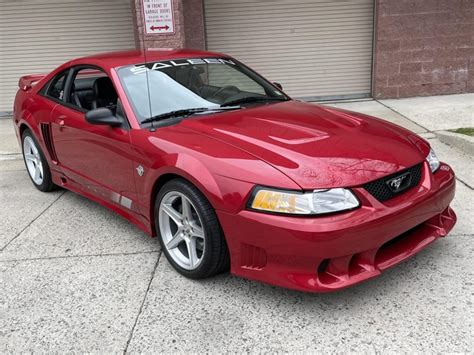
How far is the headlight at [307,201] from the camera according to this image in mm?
2576

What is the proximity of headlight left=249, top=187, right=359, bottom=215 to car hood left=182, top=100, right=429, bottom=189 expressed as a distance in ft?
0.16

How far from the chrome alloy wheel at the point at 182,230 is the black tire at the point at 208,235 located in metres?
0.04

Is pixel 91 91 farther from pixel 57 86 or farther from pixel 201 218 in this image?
pixel 201 218

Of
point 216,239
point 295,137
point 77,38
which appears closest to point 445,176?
point 295,137

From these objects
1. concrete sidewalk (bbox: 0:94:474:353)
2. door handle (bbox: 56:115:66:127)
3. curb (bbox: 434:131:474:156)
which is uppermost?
door handle (bbox: 56:115:66:127)

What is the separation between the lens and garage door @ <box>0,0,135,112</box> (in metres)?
9.05

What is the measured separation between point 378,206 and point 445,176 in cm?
87

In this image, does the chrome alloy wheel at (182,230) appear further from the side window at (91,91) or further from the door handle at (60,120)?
the door handle at (60,120)

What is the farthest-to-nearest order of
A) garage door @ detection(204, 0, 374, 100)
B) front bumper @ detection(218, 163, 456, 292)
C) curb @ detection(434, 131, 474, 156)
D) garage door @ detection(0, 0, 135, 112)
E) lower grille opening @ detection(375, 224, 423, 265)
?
garage door @ detection(0, 0, 135, 112) → garage door @ detection(204, 0, 374, 100) → curb @ detection(434, 131, 474, 156) → lower grille opening @ detection(375, 224, 423, 265) → front bumper @ detection(218, 163, 456, 292)

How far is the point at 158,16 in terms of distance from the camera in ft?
25.3

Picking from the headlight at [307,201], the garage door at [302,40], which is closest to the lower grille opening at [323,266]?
the headlight at [307,201]

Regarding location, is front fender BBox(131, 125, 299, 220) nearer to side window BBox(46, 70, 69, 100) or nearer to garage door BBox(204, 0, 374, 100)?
side window BBox(46, 70, 69, 100)

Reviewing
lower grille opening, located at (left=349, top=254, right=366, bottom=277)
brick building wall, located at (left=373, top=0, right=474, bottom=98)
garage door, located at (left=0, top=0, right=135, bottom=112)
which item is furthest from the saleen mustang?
brick building wall, located at (left=373, top=0, right=474, bottom=98)

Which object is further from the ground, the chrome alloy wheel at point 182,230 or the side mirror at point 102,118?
the side mirror at point 102,118
